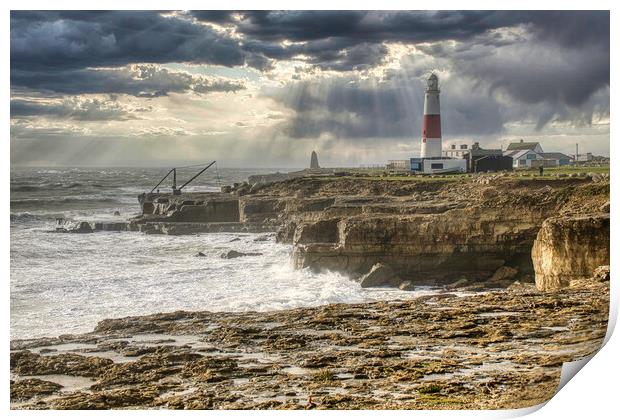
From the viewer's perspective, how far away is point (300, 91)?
32.8 ft

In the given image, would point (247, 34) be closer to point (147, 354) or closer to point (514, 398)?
point (147, 354)

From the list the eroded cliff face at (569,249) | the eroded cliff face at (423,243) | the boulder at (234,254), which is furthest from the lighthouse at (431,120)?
the boulder at (234,254)

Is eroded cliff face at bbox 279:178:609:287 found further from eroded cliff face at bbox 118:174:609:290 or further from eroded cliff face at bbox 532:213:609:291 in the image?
eroded cliff face at bbox 532:213:609:291

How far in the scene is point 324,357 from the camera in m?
8.66

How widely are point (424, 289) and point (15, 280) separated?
205 inches

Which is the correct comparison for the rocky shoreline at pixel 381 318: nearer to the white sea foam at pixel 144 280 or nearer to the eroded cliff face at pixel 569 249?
the eroded cliff face at pixel 569 249

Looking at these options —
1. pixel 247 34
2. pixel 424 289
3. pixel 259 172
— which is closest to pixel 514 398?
pixel 424 289

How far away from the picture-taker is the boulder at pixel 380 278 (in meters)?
11.5

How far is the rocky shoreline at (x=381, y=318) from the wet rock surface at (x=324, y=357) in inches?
0.8

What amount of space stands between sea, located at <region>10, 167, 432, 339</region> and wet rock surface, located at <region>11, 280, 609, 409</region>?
447 millimetres

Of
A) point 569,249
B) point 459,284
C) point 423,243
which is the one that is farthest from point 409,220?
point 569,249

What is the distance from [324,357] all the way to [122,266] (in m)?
3.06

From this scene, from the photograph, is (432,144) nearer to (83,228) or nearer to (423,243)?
(423,243)

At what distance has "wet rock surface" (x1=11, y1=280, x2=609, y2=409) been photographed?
26.3ft
